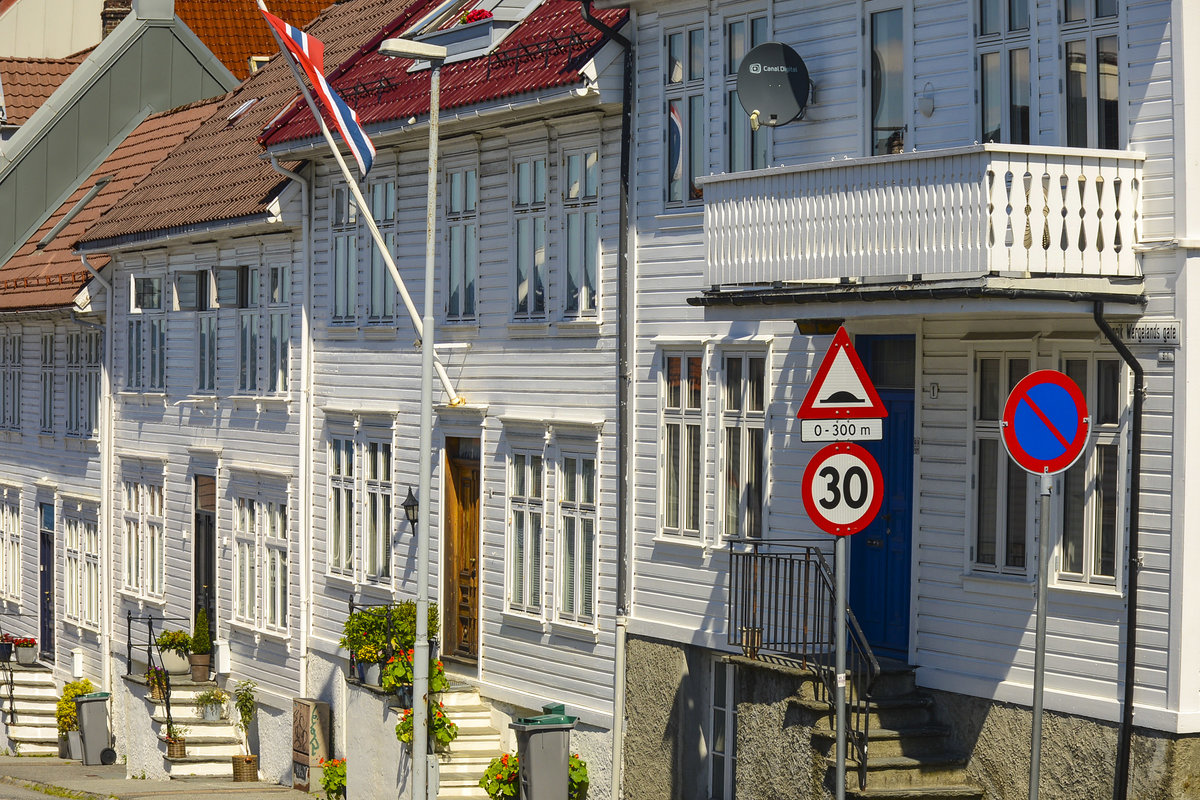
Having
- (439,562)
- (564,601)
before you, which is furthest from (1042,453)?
(439,562)

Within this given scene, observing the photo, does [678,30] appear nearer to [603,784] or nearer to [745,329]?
[745,329]

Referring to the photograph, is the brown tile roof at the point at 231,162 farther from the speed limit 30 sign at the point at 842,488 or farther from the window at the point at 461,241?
the speed limit 30 sign at the point at 842,488

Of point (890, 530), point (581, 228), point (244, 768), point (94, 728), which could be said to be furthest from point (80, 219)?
point (890, 530)

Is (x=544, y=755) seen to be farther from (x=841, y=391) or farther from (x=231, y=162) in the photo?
(x=231, y=162)

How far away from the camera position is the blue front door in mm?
15766

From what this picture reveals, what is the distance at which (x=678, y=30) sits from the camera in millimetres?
18047

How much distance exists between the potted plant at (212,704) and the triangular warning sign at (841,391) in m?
18.6

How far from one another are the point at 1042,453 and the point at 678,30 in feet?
26.5

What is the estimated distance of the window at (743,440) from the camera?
17141mm

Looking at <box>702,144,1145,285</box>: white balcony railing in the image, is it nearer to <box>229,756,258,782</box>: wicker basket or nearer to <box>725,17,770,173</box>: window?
<box>725,17,770,173</box>: window

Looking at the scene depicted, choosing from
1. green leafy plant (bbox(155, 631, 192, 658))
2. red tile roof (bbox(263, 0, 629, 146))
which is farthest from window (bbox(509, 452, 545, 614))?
green leafy plant (bbox(155, 631, 192, 658))

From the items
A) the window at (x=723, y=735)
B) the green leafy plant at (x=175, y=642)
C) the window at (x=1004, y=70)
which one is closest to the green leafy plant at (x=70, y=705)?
the green leafy plant at (x=175, y=642)

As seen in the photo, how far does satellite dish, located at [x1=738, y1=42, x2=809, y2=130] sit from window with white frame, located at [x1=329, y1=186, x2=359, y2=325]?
365 inches

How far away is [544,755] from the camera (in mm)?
18438
